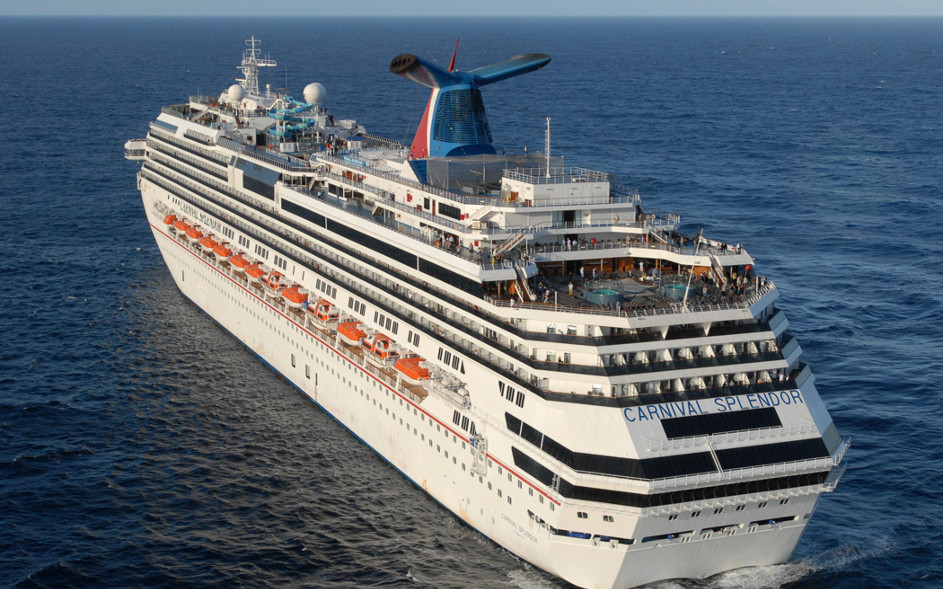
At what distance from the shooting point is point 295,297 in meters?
60.9

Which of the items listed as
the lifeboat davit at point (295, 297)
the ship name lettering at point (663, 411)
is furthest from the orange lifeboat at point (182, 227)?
the ship name lettering at point (663, 411)

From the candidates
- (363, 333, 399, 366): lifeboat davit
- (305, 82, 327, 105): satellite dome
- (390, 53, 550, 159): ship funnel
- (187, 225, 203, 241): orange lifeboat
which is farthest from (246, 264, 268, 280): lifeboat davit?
(305, 82, 327, 105): satellite dome

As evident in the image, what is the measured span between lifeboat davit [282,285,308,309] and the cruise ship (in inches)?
15.6

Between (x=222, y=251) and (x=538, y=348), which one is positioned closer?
(x=538, y=348)

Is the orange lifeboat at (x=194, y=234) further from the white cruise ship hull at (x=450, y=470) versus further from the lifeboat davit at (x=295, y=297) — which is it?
the lifeboat davit at (x=295, y=297)

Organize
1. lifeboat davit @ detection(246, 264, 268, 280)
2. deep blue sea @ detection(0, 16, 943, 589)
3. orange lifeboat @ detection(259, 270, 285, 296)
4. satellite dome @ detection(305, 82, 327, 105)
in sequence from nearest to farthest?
1. deep blue sea @ detection(0, 16, 943, 589)
2. orange lifeboat @ detection(259, 270, 285, 296)
3. lifeboat davit @ detection(246, 264, 268, 280)
4. satellite dome @ detection(305, 82, 327, 105)

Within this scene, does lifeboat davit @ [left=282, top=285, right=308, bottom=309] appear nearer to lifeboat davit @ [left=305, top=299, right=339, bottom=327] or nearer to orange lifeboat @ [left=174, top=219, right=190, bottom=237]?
lifeboat davit @ [left=305, top=299, right=339, bottom=327]

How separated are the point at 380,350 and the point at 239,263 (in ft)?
62.0

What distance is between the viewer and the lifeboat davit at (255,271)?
2571 inches

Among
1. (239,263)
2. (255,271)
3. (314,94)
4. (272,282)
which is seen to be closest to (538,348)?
(272,282)

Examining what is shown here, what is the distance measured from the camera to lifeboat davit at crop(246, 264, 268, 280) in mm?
65312

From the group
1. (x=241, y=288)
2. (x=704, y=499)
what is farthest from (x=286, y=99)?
(x=704, y=499)

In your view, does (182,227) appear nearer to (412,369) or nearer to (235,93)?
(235,93)

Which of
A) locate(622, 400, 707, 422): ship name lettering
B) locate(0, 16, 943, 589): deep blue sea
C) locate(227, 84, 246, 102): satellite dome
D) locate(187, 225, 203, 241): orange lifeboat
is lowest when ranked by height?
locate(0, 16, 943, 589): deep blue sea
